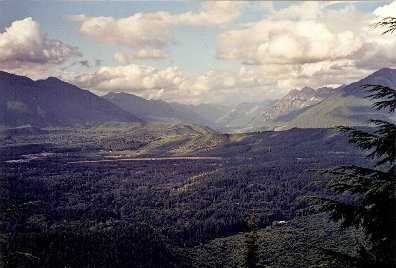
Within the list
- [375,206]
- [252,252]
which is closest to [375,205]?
[375,206]

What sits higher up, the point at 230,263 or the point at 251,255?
the point at 251,255

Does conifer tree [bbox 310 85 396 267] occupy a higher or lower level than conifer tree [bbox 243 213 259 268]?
higher

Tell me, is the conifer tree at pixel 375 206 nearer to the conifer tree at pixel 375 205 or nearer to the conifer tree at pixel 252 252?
the conifer tree at pixel 375 205

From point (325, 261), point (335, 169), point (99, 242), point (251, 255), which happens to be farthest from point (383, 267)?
point (99, 242)

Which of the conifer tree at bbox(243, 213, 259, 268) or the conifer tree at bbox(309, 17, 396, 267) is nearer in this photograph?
the conifer tree at bbox(309, 17, 396, 267)

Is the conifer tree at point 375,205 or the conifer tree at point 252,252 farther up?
the conifer tree at point 375,205

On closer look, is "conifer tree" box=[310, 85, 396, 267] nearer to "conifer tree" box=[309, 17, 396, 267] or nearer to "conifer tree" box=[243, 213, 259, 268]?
"conifer tree" box=[309, 17, 396, 267]

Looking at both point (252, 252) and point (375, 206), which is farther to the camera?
point (252, 252)

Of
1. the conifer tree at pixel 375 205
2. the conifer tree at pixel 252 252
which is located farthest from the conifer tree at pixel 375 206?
the conifer tree at pixel 252 252

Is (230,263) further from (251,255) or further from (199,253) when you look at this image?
(251,255)

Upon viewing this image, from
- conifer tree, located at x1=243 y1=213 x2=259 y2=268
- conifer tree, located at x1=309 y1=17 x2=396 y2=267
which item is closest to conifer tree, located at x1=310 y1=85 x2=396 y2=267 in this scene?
conifer tree, located at x1=309 y1=17 x2=396 y2=267

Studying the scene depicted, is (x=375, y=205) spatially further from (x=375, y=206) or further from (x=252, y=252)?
(x=252, y=252)
